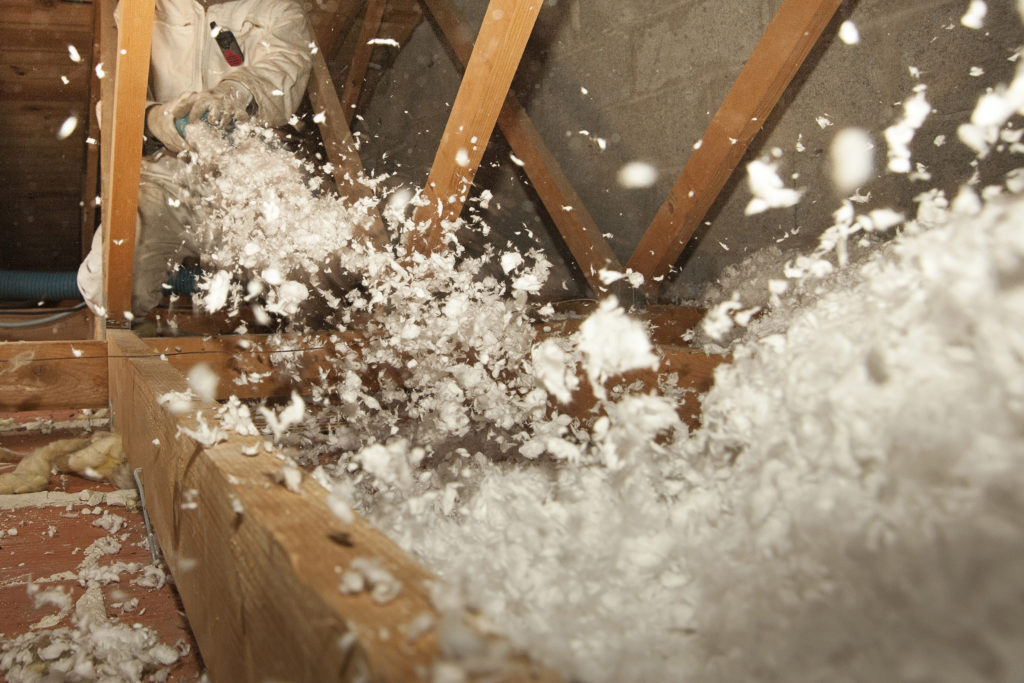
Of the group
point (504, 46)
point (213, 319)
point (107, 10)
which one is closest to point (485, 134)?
point (504, 46)

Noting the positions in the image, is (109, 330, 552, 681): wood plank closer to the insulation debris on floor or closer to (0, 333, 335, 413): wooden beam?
the insulation debris on floor

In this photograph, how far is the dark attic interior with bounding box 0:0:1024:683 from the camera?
0.39 meters

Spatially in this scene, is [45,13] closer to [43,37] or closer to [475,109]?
[43,37]

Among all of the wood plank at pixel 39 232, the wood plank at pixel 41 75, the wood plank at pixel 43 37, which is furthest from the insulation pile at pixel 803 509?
the wood plank at pixel 39 232

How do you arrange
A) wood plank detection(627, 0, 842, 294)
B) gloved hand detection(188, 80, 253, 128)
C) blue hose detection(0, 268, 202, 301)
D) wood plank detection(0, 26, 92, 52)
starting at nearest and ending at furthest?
wood plank detection(627, 0, 842, 294)
gloved hand detection(188, 80, 253, 128)
wood plank detection(0, 26, 92, 52)
blue hose detection(0, 268, 202, 301)

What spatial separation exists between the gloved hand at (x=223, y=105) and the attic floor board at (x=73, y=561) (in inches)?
49.4

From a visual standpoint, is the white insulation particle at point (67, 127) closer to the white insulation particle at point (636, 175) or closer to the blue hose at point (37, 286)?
the blue hose at point (37, 286)

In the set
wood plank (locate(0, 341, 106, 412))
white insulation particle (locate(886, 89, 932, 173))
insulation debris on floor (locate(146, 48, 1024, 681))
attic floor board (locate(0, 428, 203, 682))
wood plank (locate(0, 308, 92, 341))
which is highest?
white insulation particle (locate(886, 89, 932, 173))

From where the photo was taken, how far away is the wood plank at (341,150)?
74.0 inches

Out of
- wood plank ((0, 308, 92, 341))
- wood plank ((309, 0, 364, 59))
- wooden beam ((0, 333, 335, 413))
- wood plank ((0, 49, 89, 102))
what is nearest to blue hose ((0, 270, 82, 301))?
wood plank ((0, 308, 92, 341))

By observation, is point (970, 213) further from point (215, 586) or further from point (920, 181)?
point (920, 181)

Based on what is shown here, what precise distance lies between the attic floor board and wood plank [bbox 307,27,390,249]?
973 mm

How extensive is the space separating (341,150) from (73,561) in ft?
5.53

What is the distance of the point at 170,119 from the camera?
2070 millimetres
